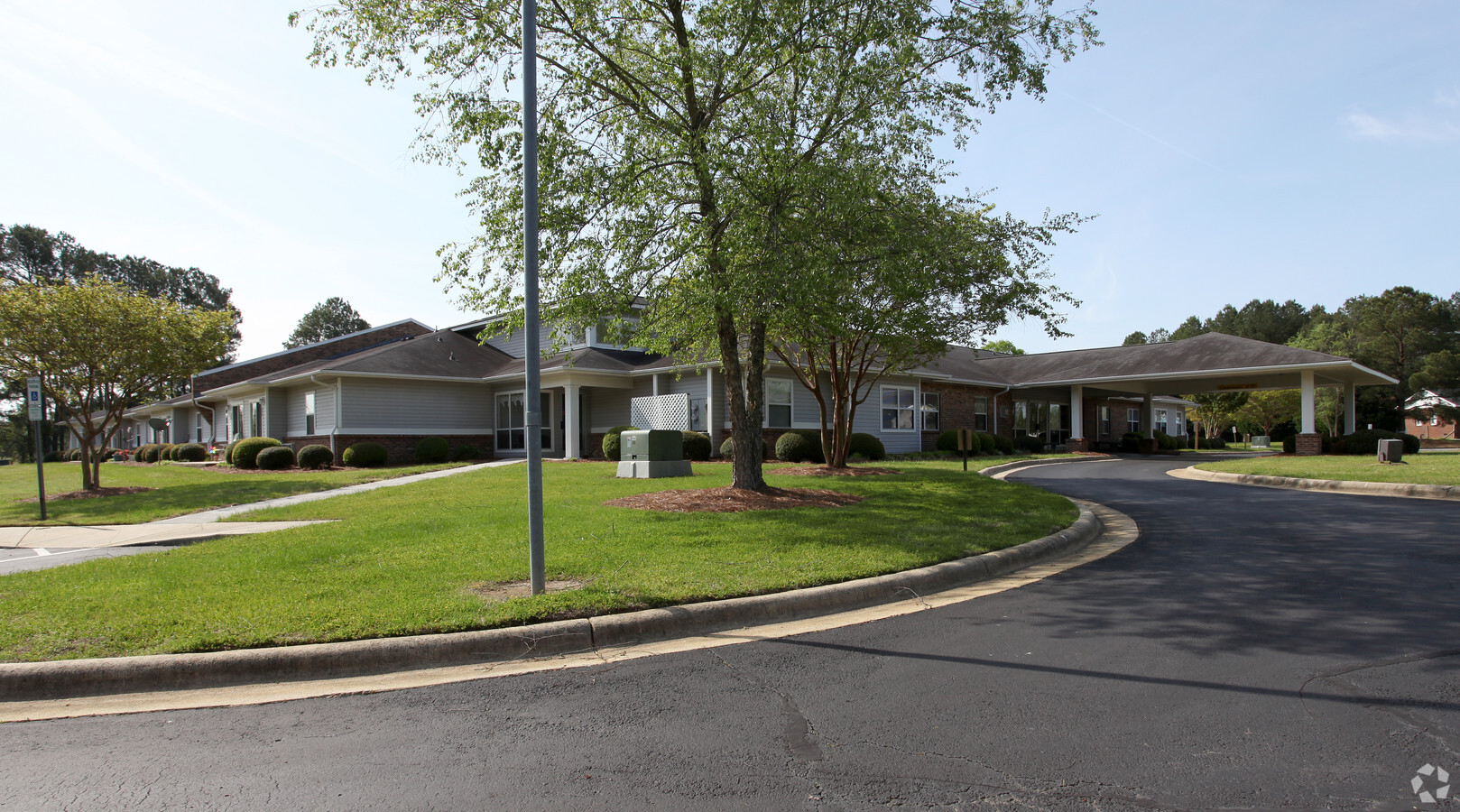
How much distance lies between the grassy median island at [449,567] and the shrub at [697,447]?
10.5 meters

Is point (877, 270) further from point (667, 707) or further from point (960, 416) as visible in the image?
point (960, 416)

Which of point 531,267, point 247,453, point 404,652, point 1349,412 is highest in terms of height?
point 531,267

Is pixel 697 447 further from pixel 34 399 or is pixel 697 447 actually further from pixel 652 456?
pixel 34 399

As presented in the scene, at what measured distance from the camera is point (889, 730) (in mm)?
3717

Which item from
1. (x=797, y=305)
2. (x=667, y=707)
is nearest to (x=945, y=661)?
(x=667, y=707)

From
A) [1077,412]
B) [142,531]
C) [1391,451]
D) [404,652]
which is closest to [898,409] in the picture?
[1077,412]

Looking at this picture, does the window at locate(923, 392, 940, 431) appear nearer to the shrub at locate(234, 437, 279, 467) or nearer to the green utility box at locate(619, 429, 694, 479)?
the green utility box at locate(619, 429, 694, 479)

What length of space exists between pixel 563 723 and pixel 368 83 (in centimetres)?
1076

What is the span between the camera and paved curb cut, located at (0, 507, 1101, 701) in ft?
14.4

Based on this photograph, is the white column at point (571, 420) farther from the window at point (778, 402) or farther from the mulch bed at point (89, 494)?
the mulch bed at point (89, 494)

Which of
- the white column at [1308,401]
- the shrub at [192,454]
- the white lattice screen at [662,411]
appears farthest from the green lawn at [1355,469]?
the shrub at [192,454]

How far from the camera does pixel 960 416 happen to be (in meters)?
30.9

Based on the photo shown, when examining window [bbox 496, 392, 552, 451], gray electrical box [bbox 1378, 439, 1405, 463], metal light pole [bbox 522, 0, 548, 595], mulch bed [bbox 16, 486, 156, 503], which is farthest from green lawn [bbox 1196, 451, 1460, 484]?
mulch bed [bbox 16, 486, 156, 503]

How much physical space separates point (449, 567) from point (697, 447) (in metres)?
15.5
